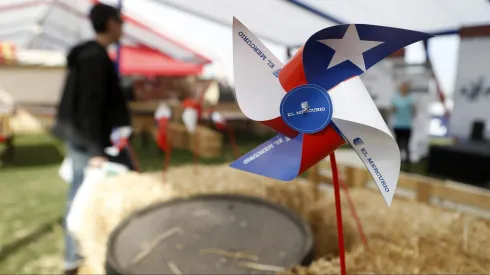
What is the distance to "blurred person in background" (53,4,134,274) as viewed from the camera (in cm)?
119

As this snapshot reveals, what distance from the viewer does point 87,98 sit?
1.19m

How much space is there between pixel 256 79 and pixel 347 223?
0.78 m

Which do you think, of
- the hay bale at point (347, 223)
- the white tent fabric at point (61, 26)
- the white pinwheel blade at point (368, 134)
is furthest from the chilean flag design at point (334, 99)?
the white tent fabric at point (61, 26)

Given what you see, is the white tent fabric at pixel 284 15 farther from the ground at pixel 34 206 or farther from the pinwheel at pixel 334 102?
the ground at pixel 34 206

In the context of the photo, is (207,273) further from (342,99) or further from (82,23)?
(82,23)

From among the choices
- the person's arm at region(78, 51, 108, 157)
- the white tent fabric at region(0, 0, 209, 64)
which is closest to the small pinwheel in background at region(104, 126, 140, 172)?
the person's arm at region(78, 51, 108, 157)

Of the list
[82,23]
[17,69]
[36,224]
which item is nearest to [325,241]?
[36,224]

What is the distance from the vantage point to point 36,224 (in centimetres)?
192

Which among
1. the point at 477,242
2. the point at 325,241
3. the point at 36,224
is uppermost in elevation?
the point at 477,242

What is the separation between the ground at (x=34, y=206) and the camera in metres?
1.55

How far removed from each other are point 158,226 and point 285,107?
74 cm

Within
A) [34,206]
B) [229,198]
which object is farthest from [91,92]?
[34,206]

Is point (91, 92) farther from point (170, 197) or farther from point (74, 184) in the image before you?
point (170, 197)

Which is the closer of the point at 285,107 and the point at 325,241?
the point at 285,107
